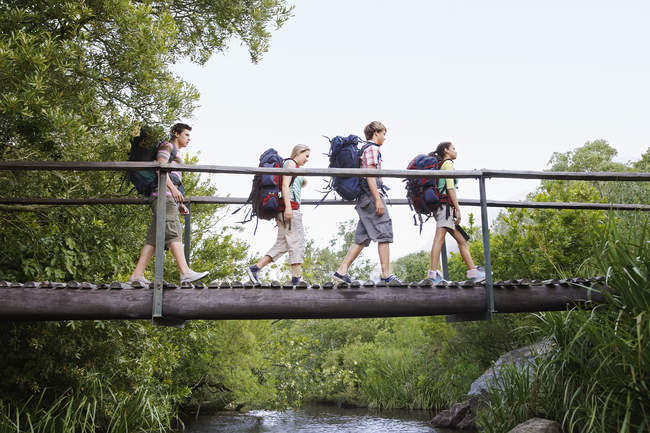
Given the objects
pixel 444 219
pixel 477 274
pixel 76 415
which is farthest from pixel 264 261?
pixel 76 415

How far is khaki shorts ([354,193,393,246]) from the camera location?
575cm

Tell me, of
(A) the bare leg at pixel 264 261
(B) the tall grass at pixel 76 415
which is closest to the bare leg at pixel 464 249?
(A) the bare leg at pixel 264 261

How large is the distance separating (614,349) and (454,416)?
10.1 m

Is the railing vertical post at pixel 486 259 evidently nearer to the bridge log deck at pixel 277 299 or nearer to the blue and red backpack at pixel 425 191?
the bridge log deck at pixel 277 299

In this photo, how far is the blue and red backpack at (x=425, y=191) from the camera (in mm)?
6055

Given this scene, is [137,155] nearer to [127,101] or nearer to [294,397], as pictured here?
[127,101]

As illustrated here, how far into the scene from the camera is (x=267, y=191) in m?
5.79

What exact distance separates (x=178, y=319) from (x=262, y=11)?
562 cm

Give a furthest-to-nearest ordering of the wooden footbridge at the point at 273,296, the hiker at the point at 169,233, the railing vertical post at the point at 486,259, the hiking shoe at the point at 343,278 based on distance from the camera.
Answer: the hiking shoe at the point at 343,278 < the railing vertical post at the point at 486,259 < the hiker at the point at 169,233 < the wooden footbridge at the point at 273,296

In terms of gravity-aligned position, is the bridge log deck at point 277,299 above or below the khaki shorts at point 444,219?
below

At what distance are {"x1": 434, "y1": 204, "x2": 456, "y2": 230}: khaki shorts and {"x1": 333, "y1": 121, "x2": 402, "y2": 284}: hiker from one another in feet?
1.84

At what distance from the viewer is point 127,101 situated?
667 cm

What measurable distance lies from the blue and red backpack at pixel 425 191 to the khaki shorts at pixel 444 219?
0.04 metres

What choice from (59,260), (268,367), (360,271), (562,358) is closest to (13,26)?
(59,260)
